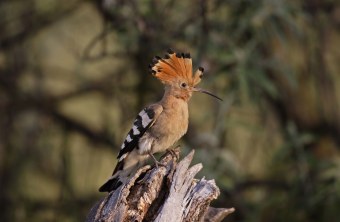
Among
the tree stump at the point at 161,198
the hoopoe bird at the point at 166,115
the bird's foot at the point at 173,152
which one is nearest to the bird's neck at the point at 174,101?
the hoopoe bird at the point at 166,115

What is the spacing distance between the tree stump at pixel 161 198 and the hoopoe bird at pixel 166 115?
78cm

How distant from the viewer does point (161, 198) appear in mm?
4012

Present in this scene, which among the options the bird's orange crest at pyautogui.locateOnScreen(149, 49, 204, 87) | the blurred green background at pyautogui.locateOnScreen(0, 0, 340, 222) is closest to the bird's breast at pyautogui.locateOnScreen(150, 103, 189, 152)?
the bird's orange crest at pyautogui.locateOnScreen(149, 49, 204, 87)

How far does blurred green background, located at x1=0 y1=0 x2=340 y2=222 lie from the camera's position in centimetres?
738

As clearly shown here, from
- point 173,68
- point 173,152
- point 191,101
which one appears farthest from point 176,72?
point 191,101

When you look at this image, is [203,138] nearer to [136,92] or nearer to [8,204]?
[136,92]

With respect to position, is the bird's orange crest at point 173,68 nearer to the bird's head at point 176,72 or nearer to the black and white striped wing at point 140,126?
the bird's head at point 176,72

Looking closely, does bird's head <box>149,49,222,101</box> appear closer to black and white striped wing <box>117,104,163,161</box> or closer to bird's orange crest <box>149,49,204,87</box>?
bird's orange crest <box>149,49,204,87</box>

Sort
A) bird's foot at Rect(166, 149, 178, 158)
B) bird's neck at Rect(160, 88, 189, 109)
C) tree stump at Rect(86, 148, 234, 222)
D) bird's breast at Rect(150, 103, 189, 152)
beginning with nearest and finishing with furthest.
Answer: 1. tree stump at Rect(86, 148, 234, 222)
2. bird's foot at Rect(166, 149, 178, 158)
3. bird's breast at Rect(150, 103, 189, 152)
4. bird's neck at Rect(160, 88, 189, 109)

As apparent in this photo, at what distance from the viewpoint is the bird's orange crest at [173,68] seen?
4.89 meters

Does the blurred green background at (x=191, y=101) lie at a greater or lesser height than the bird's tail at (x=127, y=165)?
greater

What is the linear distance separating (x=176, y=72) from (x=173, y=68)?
0.09 ft

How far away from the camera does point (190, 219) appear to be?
13.0ft

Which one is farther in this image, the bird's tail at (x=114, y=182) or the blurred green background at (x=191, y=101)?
the blurred green background at (x=191, y=101)
